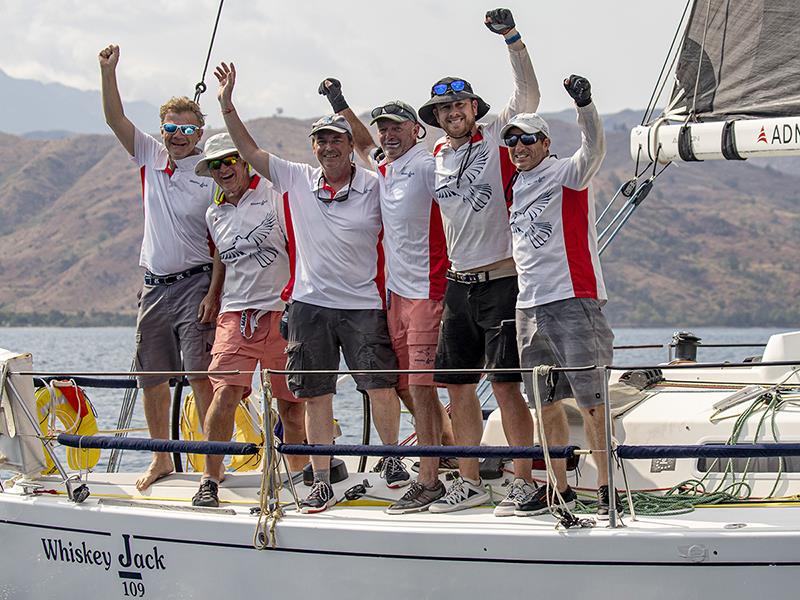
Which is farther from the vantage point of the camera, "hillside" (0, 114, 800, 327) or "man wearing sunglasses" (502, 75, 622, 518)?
"hillside" (0, 114, 800, 327)

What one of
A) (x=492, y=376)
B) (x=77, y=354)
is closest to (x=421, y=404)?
(x=492, y=376)

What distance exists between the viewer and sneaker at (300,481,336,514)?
19.8 feet

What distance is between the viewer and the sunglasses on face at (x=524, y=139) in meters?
5.71

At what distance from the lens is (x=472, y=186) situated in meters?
5.98

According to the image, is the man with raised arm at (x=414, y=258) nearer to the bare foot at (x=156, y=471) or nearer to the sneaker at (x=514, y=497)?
the sneaker at (x=514, y=497)

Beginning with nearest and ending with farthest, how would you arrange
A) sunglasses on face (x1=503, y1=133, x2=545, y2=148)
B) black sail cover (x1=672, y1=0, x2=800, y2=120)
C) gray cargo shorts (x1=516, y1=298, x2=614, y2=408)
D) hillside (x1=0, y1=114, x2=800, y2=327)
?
1. gray cargo shorts (x1=516, y1=298, x2=614, y2=408)
2. sunglasses on face (x1=503, y1=133, x2=545, y2=148)
3. black sail cover (x1=672, y1=0, x2=800, y2=120)
4. hillside (x1=0, y1=114, x2=800, y2=327)

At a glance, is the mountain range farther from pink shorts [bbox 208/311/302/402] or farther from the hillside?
pink shorts [bbox 208/311/302/402]

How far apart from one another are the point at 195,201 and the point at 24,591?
234 cm

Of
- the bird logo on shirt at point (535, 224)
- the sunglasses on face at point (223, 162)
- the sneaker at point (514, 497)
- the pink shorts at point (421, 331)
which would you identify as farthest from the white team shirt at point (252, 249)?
the sneaker at point (514, 497)

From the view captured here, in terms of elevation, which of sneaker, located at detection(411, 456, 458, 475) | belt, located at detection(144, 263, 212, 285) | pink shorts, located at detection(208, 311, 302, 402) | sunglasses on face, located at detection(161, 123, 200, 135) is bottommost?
sneaker, located at detection(411, 456, 458, 475)

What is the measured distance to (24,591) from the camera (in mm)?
6602

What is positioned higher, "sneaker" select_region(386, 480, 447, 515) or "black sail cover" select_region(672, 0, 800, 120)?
"black sail cover" select_region(672, 0, 800, 120)

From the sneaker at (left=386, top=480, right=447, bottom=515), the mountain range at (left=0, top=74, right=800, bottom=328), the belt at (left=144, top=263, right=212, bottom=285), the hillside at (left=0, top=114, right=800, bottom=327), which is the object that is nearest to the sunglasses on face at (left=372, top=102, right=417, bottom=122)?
the belt at (left=144, top=263, right=212, bottom=285)

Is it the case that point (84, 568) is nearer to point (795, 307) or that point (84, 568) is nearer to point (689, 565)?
point (689, 565)
